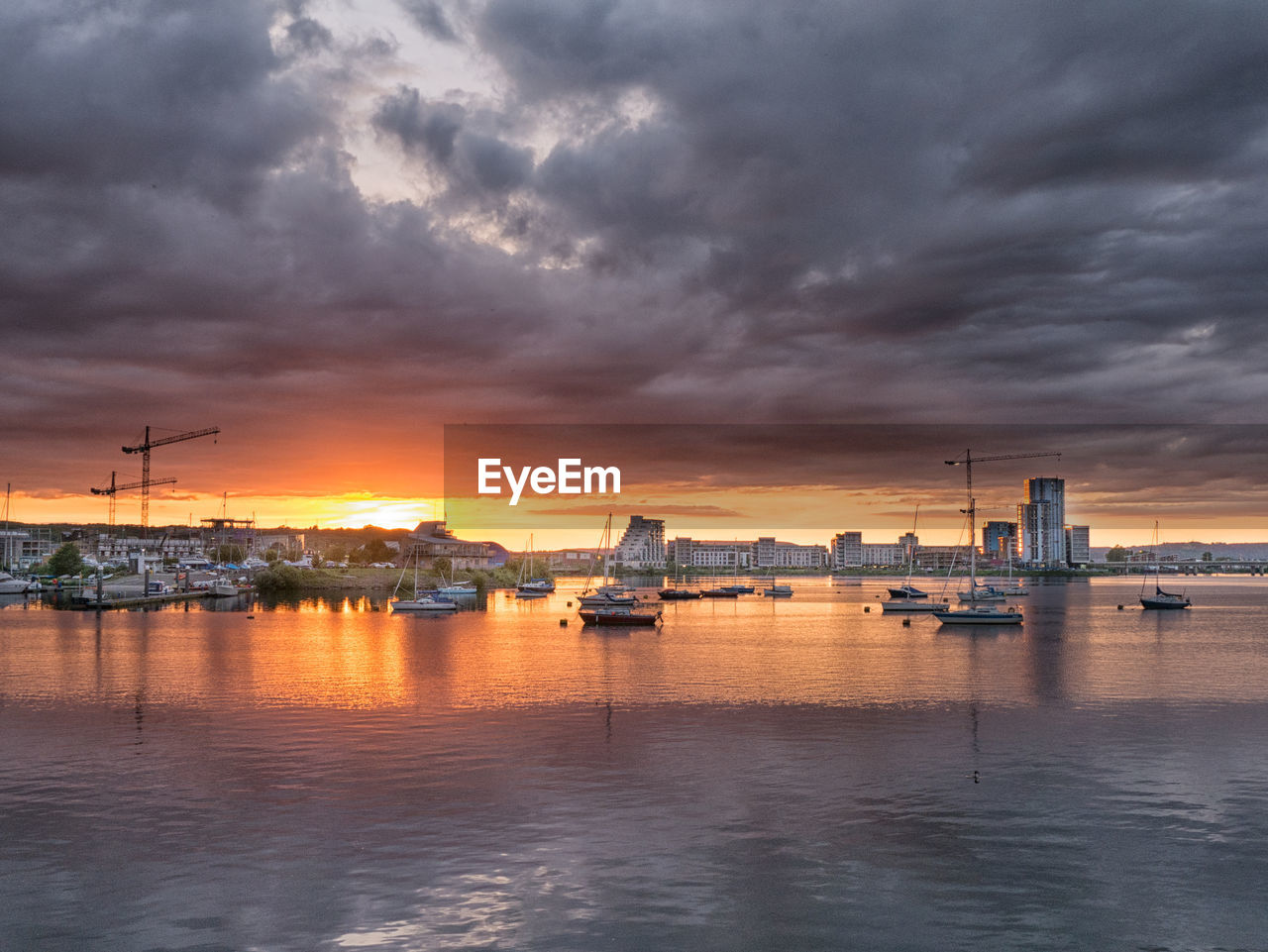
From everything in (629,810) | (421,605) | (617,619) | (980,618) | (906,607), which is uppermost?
(629,810)

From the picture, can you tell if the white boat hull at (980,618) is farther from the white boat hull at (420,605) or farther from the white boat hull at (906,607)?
the white boat hull at (420,605)

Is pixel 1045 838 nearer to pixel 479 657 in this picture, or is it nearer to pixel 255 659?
pixel 479 657

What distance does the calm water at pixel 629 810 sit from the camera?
77.9ft

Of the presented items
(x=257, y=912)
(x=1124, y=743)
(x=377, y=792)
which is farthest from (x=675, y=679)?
(x=257, y=912)

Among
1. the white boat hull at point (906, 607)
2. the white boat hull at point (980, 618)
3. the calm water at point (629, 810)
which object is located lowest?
the white boat hull at point (906, 607)

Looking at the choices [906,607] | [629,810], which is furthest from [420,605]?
[629,810]

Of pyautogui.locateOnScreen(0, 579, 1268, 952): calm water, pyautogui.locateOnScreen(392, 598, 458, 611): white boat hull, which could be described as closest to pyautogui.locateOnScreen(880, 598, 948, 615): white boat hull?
pyautogui.locateOnScreen(392, 598, 458, 611): white boat hull

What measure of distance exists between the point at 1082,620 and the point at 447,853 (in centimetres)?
15519

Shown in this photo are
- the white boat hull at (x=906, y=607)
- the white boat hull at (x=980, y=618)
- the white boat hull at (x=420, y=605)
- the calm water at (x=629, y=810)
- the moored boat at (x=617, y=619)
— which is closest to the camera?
the calm water at (x=629, y=810)

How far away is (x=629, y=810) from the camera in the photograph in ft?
112

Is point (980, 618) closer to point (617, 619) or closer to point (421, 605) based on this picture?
point (617, 619)

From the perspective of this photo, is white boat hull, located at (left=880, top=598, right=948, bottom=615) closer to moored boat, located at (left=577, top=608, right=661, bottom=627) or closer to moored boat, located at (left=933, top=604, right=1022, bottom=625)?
moored boat, located at (left=933, top=604, right=1022, bottom=625)

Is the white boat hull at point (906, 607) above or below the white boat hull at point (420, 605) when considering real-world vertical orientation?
below

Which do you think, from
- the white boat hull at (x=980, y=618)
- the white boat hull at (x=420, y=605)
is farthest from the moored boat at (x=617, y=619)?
the white boat hull at (x=980, y=618)
